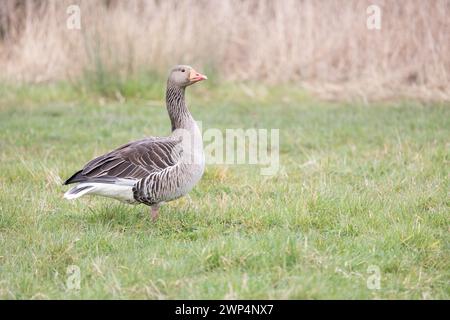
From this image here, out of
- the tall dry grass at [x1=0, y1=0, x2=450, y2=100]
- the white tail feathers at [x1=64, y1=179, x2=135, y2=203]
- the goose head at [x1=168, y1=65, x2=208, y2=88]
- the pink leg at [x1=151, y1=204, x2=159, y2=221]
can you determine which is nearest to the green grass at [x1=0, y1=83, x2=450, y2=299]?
the pink leg at [x1=151, y1=204, x2=159, y2=221]

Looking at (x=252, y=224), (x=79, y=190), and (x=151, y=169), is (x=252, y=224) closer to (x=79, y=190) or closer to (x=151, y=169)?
(x=151, y=169)

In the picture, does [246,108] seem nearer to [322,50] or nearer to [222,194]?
[322,50]

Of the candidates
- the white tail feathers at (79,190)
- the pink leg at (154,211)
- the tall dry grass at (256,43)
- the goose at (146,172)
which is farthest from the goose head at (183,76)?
the tall dry grass at (256,43)

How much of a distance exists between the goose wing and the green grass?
17.7 inches

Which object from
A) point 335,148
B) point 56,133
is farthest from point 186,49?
point 335,148

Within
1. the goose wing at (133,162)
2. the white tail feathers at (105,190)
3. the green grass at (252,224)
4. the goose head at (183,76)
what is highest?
the goose head at (183,76)

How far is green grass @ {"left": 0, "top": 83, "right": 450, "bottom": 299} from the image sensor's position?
4.42 meters

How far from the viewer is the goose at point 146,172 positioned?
550 centimetres

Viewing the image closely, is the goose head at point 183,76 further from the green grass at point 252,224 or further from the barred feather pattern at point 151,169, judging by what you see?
the green grass at point 252,224

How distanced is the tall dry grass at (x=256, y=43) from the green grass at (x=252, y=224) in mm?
2709

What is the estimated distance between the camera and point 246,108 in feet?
38.3

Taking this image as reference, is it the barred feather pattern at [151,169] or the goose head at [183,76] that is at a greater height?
the goose head at [183,76]

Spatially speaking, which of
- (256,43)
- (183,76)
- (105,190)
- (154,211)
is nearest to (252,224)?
(154,211)
